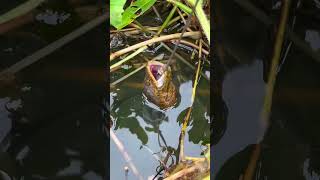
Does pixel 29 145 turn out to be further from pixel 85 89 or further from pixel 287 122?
pixel 287 122

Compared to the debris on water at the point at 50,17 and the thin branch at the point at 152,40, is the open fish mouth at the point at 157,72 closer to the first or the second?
the thin branch at the point at 152,40

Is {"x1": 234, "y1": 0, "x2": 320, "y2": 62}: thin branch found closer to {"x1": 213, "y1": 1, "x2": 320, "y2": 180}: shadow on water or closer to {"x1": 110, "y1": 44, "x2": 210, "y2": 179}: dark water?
{"x1": 213, "y1": 1, "x2": 320, "y2": 180}: shadow on water

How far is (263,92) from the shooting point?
0.38 meters

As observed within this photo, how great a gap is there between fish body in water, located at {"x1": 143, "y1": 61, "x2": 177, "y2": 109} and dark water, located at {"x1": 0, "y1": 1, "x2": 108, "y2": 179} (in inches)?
4.5

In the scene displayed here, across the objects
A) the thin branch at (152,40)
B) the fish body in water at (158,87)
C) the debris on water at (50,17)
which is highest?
the debris on water at (50,17)

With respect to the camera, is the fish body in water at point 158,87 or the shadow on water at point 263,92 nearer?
the shadow on water at point 263,92

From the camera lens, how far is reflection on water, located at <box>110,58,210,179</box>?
1.54 feet

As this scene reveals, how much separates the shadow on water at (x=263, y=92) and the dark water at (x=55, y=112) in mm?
99

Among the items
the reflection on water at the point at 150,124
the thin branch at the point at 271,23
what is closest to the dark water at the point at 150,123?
the reflection on water at the point at 150,124

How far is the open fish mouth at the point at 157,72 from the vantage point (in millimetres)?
495

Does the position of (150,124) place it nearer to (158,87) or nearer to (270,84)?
(158,87)

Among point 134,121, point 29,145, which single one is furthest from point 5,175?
point 134,121

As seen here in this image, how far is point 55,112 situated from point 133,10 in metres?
0.15

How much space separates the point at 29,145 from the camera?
389 mm
